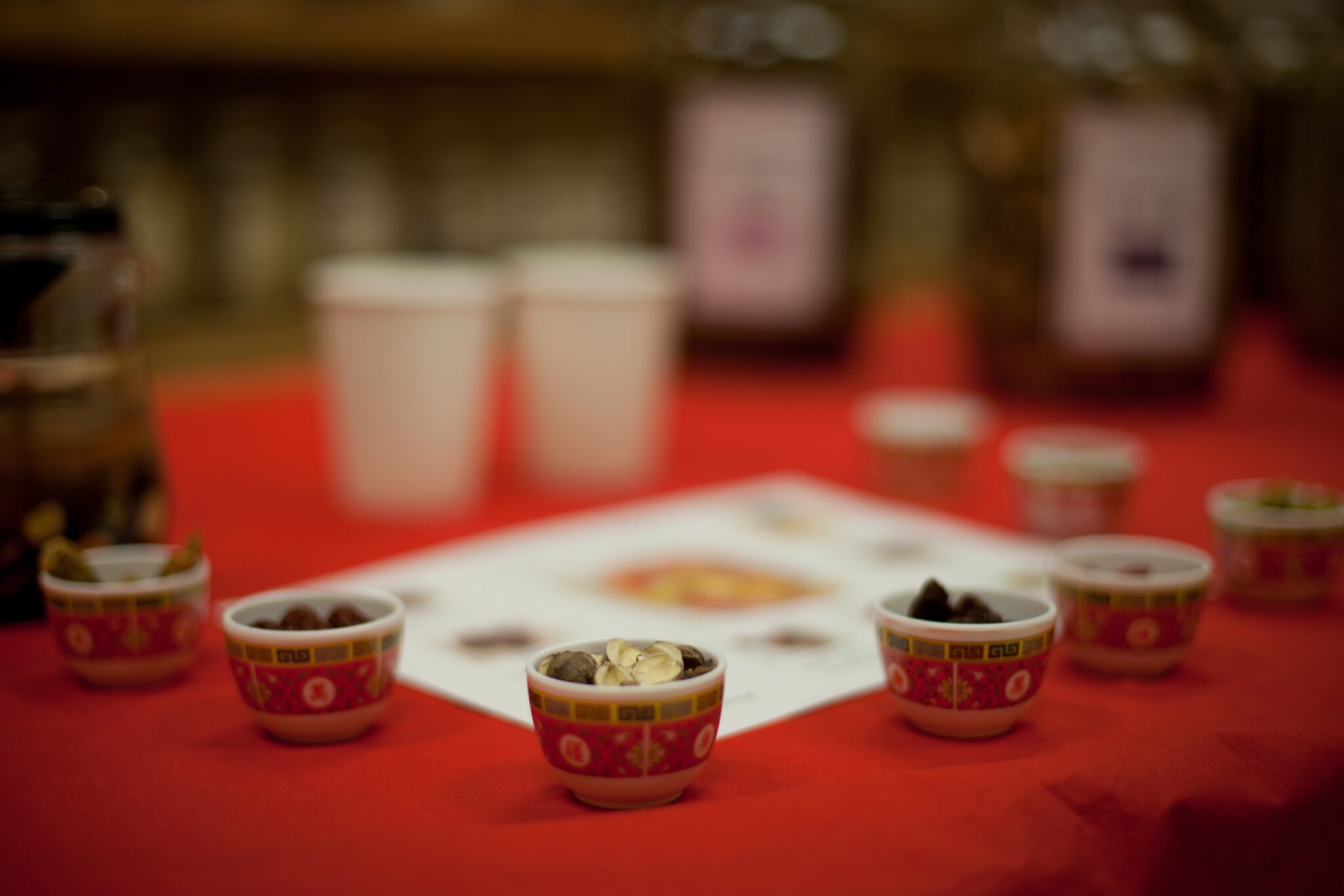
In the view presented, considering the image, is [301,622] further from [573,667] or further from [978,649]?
[978,649]

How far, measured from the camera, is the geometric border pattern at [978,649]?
24.9 inches

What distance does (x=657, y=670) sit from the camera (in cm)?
59

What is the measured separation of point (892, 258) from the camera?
137 inches

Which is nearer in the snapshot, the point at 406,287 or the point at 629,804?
the point at 629,804

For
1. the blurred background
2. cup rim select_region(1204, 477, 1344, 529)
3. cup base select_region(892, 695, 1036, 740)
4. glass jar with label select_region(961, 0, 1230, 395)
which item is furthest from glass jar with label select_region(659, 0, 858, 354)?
cup base select_region(892, 695, 1036, 740)

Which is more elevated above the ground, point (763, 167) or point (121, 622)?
point (763, 167)

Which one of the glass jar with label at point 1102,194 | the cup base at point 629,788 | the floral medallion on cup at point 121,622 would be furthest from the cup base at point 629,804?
the glass jar with label at point 1102,194

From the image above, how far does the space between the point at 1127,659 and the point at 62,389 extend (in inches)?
24.2

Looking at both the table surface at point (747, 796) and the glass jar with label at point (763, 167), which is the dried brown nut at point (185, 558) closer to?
the table surface at point (747, 796)

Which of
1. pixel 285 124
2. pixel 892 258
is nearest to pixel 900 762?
pixel 285 124

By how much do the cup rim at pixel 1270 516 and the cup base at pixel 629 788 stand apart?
433mm

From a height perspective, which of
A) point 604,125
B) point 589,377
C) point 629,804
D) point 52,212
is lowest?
point 629,804

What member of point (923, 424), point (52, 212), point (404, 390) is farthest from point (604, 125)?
point (52, 212)

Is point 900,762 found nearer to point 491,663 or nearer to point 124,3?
point 491,663
